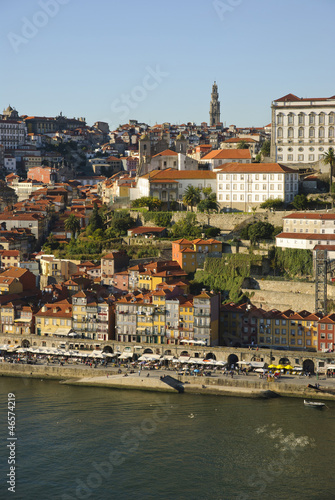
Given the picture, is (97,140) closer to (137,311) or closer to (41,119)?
(41,119)

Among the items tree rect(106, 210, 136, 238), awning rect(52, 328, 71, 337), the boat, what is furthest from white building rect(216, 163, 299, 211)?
the boat

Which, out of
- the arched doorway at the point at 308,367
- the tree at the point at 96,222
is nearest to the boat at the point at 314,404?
the arched doorway at the point at 308,367

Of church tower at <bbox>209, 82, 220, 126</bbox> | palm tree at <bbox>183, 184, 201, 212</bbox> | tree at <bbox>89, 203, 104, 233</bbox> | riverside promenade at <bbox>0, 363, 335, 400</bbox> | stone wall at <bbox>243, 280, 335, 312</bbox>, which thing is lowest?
riverside promenade at <bbox>0, 363, 335, 400</bbox>

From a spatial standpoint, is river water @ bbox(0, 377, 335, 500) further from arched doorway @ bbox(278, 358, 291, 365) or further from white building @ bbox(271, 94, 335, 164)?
white building @ bbox(271, 94, 335, 164)

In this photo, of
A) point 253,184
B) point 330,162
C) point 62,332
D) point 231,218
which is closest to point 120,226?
point 231,218

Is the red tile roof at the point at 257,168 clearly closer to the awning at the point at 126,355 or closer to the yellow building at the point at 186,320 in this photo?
the yellow building at the point at 186,320

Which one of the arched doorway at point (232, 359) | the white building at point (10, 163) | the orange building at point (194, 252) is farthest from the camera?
the white building at point (10, 163)
